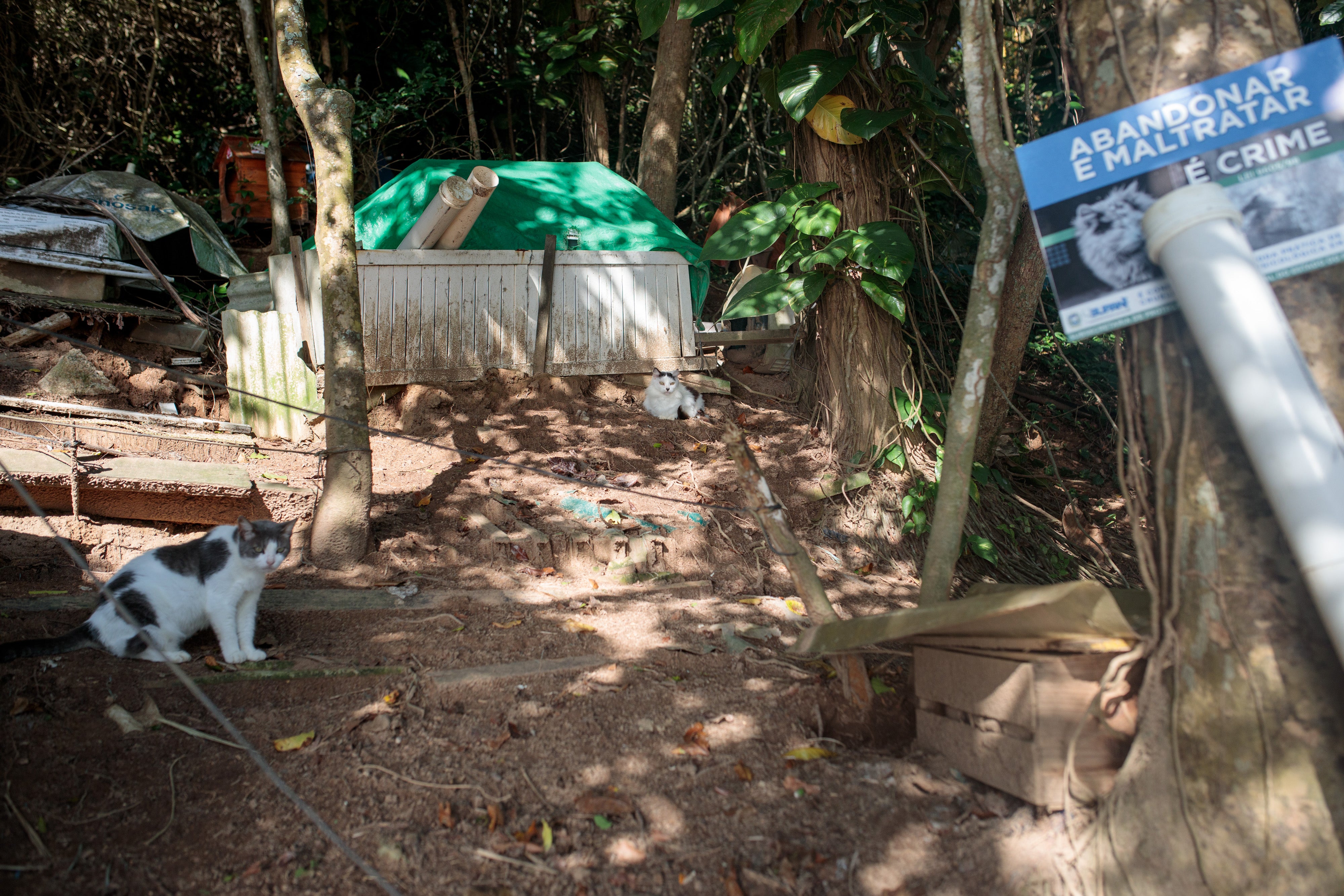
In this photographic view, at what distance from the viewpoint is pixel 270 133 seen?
7.37 metres

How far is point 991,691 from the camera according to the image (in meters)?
2.39

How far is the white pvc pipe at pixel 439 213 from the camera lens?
5391mm

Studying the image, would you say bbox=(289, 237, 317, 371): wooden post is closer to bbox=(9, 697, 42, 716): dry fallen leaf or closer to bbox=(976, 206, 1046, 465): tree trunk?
bbox=(9, 697, 42, 716): dry fallen leaf

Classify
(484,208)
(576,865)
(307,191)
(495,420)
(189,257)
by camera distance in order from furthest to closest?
(307,191) → (189,257) → (484,208) → (495,420) → (576,865)

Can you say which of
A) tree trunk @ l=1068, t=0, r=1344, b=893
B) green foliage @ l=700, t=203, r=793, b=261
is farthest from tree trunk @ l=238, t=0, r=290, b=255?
tree trunk @ l=1068, t=0, r=1344, b=893

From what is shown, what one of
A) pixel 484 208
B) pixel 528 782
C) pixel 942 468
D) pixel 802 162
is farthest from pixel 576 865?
pixel 484 208

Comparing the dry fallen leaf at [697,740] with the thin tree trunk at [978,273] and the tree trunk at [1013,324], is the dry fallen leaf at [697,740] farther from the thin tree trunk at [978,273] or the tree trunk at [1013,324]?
the tree trunk at [1013,324]

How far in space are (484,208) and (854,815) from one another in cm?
546

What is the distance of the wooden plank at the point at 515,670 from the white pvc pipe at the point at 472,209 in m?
3.43

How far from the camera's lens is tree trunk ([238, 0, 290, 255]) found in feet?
23.7

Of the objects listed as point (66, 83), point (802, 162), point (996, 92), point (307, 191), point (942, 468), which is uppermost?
point (66, 83)

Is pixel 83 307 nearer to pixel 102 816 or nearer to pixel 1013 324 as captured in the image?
pixel 102 816

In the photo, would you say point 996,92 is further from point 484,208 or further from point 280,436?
point 280,436

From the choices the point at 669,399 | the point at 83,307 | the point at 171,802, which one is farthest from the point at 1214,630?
the point at 83,307
